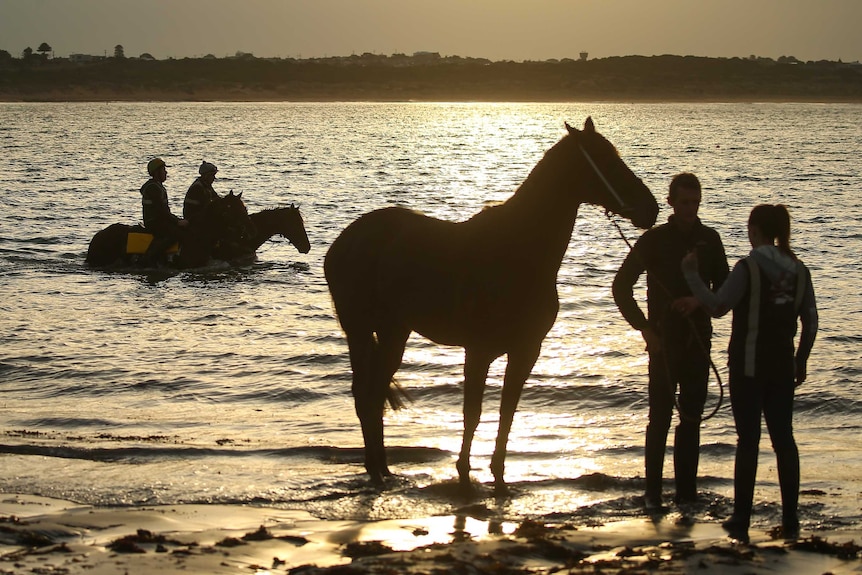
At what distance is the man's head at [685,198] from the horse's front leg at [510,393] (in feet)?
4.75

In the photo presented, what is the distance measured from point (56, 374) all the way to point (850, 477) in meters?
8.85

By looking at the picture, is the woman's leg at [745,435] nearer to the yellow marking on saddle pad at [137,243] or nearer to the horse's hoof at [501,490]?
the horse's hoof at [501,490]

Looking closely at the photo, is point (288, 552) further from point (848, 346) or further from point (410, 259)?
point (848, 346)

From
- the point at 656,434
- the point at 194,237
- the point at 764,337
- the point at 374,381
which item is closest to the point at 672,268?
the point at 764,337

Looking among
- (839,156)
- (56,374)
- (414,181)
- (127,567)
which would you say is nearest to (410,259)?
(127,567)

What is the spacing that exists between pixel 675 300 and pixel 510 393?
150cm

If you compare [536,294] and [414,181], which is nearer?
[536,294]

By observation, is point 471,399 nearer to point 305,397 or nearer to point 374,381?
point 374,381

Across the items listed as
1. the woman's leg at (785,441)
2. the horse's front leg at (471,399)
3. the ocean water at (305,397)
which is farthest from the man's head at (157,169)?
the woman's leg at (785,441)

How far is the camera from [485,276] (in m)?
8.63

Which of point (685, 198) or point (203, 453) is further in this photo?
point (203, 453)

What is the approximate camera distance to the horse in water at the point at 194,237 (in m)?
22.1

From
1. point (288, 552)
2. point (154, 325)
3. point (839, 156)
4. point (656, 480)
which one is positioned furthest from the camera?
point (839, 156)

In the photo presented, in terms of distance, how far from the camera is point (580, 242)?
30.6 metres
